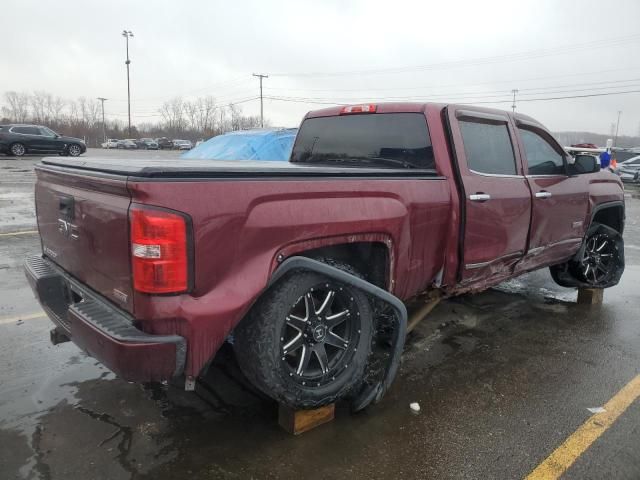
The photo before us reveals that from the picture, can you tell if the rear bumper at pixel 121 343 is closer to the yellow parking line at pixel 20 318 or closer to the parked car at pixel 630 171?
the yellow parking line at pixel 20 318

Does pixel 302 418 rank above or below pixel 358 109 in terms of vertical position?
below

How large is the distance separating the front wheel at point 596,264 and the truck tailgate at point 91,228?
15.4ft

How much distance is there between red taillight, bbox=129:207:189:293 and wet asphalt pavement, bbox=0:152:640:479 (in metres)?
1.02

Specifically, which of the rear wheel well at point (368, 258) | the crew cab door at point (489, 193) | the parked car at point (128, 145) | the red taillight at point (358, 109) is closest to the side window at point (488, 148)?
the crew cab door at point (489, 193)

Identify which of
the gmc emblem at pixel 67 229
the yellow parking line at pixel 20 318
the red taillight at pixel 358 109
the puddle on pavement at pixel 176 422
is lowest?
the puddle on pavement at pixel 176 422

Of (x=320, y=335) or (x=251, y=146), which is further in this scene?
(x=251, y=146)

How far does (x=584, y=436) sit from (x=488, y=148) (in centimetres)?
217

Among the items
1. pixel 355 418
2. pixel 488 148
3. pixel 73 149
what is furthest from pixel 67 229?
pixel 73 149

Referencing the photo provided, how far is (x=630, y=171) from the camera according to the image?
24.9 metres

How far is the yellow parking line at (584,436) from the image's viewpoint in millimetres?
2684

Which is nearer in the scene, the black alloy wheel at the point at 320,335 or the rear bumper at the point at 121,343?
the rear bumper at the point at 121,343

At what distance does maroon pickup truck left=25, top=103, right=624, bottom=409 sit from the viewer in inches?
89.4

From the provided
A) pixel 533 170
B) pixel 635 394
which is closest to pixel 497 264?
pixel 533 170

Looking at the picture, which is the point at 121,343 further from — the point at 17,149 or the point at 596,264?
the point at 17,149
